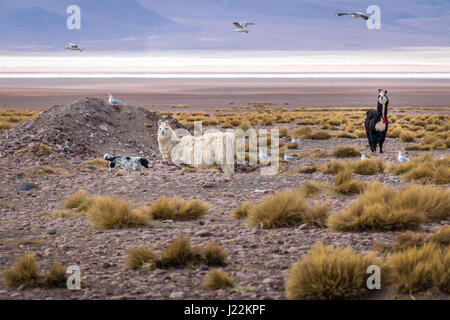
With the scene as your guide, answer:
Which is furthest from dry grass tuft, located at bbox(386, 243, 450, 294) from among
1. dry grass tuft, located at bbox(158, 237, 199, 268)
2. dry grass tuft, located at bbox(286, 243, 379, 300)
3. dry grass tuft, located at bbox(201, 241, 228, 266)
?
dry grass tuft, located at bbox(158, 237, 199, 268)

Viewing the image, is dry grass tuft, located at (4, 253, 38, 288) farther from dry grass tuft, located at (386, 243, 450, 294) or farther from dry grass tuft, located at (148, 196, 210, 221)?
dry grass tuft, located at (386, 243, 450, 294)

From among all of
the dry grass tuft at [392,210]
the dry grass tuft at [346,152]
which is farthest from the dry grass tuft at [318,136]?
the dry grass tuft at [392,210]

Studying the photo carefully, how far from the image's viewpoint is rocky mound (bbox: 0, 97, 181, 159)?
1499cm

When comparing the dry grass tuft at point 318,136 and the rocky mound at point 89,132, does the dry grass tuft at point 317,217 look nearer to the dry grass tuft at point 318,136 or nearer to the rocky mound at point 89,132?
the rocky mound at point 89,132

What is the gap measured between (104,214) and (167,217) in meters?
0.96

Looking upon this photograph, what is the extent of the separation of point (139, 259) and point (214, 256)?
0.80m

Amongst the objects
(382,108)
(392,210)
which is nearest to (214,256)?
(392,210)

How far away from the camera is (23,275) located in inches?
205

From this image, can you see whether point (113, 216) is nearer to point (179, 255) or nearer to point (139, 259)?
point (139, 259)

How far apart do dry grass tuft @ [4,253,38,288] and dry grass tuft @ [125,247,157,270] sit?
0.93m

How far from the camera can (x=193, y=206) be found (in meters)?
7.99
